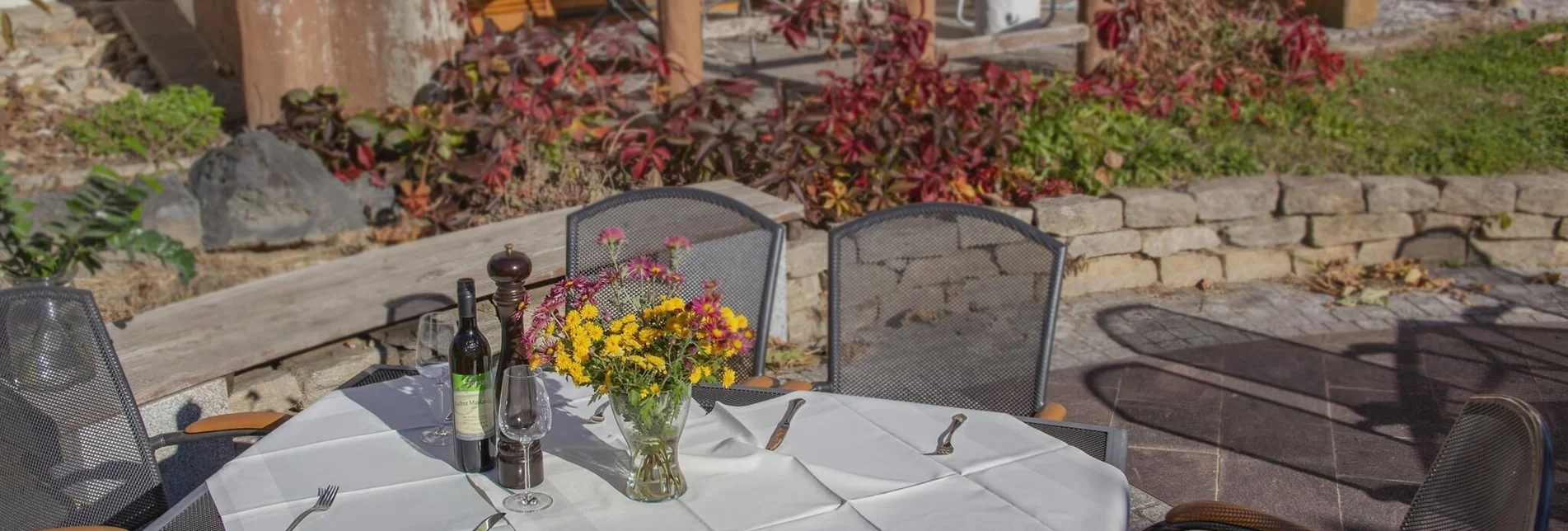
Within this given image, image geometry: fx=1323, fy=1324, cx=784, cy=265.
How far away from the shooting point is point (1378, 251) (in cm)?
560

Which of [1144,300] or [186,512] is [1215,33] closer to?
[1144,300]

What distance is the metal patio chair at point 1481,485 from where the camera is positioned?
6.15 ft

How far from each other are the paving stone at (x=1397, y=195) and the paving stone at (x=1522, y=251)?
0.29 m

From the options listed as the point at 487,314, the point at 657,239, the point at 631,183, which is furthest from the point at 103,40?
the point at 657,239

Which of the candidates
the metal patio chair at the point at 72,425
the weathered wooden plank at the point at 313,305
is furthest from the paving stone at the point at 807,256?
the metal patio chair at the point at 72,425

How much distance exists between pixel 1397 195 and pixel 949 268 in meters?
3.09

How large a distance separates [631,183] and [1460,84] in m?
4.28

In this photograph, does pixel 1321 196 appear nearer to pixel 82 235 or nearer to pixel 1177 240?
pixel 1177 240

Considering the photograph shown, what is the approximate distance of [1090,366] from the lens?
4660 mm

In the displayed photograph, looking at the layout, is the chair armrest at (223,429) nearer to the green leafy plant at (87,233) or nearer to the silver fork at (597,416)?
the silver fork at (597,416)

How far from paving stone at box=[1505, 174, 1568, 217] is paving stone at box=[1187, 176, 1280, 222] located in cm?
101

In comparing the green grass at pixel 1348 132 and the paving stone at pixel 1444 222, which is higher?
the green grass at pixel 1348 132

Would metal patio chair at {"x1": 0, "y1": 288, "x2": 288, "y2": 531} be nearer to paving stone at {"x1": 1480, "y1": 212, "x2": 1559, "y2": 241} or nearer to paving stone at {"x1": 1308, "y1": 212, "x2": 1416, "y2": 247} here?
paving stone at {"x1": 1308, "y1": 212, "x2": 1416, "y2": 247}

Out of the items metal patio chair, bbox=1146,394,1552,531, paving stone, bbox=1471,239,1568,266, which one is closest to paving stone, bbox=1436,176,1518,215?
paving stone, bbox=1471,239,1568,266
